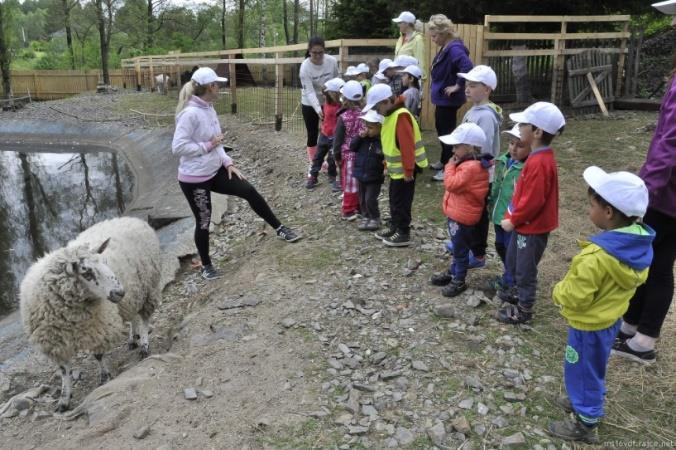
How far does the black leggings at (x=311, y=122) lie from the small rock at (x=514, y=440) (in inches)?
240

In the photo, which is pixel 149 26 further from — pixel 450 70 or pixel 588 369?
pixel 588 369

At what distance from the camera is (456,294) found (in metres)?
4.59

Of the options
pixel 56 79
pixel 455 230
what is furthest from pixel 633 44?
pixel 56 79

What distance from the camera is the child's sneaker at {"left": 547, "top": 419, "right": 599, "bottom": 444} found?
3.00 m

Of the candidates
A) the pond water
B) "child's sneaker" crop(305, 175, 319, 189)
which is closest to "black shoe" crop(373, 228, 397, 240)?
"child's sneaker" crop(305, 175, 319, 189)

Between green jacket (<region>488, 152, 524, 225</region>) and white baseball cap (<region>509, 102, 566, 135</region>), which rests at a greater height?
white baseball cap (<region>509, 102, 566, 135</region>)

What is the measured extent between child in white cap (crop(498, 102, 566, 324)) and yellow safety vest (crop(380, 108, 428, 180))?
4.44ft

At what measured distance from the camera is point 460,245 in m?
4.52

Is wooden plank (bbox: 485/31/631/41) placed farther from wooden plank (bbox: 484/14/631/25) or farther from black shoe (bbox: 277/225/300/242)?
black shoe (bbox: 277/225/300/242)

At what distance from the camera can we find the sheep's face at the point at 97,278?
438 cm

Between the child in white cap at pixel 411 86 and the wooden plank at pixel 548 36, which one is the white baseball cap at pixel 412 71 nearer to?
the child in white cap at pixel 411 86

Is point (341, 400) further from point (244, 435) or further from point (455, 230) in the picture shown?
point (455, 230)

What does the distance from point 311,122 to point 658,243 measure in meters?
5.69

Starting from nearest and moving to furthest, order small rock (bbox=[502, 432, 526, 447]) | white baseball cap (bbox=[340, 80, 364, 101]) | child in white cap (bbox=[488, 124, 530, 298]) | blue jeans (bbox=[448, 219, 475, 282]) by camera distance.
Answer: small rock (bbox=[502, 432, 526, 447]) → child in white cap (bbox=[488, 124, 530, 298]) → blue jeans (bbox=[448, 219, 475, 282]) → white baseball cap (bbox=[340, 80, 364, 101])
